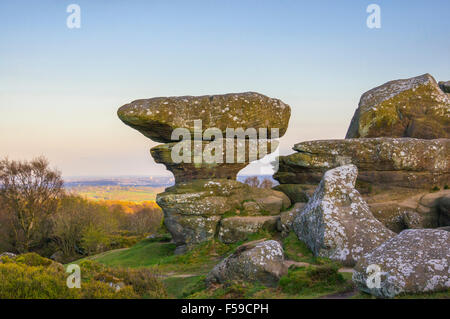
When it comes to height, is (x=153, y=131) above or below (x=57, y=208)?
above

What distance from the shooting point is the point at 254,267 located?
34.2ft

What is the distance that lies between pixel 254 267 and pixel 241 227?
656 centimetres

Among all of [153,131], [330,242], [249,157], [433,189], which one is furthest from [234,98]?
[433,189]

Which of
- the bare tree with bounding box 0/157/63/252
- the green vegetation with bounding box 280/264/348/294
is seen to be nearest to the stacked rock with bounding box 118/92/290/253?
the green vegetation with bounding box 280/264/348/294

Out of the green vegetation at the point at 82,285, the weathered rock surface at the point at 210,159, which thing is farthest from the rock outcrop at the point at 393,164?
the green vegetation at the point at 82,285

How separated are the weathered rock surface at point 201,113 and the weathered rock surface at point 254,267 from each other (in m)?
8.64

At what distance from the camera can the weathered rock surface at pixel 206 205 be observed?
1759 centimetres

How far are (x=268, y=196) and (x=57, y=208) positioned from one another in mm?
33846

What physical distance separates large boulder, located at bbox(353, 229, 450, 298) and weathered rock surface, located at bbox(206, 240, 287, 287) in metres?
2.93

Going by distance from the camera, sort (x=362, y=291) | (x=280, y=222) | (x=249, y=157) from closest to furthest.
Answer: (x=362, y=291), (x=280, y=222), (x=249, y=157)

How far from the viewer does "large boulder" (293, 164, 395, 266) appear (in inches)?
483

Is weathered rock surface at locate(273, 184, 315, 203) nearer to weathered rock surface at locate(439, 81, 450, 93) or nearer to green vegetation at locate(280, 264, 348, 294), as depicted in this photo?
green vegetation at locate(280, 264, 348, 294)
